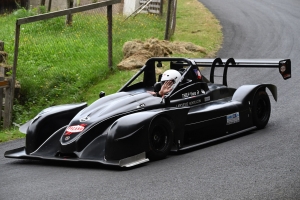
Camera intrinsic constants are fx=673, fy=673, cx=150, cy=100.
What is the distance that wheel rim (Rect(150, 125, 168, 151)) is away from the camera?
1015 cm

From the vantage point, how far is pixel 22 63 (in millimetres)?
18656

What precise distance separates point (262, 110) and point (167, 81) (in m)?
2.12

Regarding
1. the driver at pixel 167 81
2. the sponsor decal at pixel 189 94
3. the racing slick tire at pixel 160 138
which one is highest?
the driver at pixel 167 81

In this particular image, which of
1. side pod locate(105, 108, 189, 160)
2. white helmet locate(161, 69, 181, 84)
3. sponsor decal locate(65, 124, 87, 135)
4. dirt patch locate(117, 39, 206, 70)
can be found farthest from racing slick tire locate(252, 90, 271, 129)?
dirt patch locate(117, 39, 206, 70)

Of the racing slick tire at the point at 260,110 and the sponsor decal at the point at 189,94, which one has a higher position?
the sponsor decal at the point at 189,94

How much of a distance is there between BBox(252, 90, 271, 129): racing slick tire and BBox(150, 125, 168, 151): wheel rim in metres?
2.45

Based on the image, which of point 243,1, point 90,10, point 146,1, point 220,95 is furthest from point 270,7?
point 220,95

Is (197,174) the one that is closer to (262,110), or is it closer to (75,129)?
(75,129)

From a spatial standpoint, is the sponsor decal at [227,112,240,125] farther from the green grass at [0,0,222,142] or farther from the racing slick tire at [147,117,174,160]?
the green grass at [0,0,222,142]

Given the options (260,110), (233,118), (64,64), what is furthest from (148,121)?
(64,64)

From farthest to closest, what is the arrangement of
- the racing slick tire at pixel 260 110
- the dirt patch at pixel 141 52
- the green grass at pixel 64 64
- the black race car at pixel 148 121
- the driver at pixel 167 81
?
1. the dirt patch at pixel 141 52
2. the green grass at pixel 64 64
3. the racing slick tire at pixel 260 110
4. the driver at pixel 167 81
5. the black race car at pixel 148 121

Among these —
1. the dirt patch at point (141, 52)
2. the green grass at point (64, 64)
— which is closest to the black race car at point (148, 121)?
the green grass at point (64, 64)

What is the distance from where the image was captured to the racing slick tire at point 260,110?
12141 millimetres

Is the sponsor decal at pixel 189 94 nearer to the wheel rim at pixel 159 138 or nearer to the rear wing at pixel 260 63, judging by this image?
the rear wing at pixel 260 63
